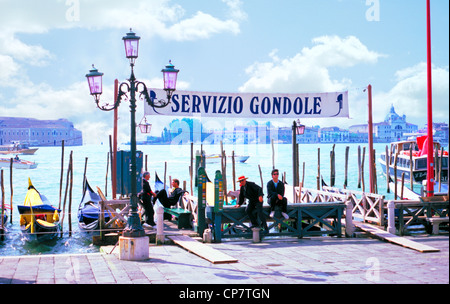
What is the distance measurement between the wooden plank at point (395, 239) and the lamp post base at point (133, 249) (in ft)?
19.0

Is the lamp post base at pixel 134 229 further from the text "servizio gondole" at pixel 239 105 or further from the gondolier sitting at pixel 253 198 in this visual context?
the text "servizio gondole" at pixel 239 105

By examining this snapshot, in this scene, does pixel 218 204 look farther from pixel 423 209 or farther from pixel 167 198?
pixel 423 209

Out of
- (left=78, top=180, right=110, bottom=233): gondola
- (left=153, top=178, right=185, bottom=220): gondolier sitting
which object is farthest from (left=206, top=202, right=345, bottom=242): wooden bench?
(left=78, top=180, right=110, bottom=233): gondola

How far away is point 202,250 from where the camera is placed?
37.9 ft

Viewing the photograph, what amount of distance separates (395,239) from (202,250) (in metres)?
4.67

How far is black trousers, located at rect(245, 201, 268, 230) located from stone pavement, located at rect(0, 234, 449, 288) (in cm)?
78

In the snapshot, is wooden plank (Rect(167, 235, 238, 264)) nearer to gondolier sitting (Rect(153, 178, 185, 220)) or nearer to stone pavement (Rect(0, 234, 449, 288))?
stone pavement (Rect(0, 234, 449, 288))

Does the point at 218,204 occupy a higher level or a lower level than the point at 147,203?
higher

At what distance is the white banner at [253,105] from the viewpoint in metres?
15.0

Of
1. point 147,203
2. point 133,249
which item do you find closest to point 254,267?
point 133,249
